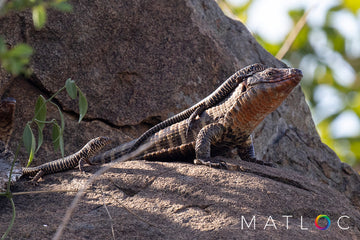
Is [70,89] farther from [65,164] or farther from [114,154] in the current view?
[114,154]

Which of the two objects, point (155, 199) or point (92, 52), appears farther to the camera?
point (92, 52)

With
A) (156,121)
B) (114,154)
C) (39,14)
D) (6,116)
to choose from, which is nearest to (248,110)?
(114,154)

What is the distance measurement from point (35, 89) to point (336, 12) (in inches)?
473

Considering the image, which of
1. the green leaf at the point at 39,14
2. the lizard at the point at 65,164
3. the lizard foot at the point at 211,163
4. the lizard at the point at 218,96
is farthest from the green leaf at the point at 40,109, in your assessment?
the green leaf at the point at 39,14

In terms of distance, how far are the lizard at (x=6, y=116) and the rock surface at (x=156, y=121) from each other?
396 mm

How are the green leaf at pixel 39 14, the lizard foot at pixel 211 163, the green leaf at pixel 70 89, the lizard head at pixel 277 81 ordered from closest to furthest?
the green leaf at pixel 39 14 < the green leaf at pixel 70 89 < the lizard foot at pixel 211 163 < the lizard head at pixel 277 81

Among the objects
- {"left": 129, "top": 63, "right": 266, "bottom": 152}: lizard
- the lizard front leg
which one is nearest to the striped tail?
{"left": 129, "top": 63, "right": 266, "bottom": 152}: lizard

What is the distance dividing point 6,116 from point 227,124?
2866 mm

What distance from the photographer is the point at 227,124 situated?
5.88 m

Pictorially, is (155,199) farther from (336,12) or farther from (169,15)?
(336,12)

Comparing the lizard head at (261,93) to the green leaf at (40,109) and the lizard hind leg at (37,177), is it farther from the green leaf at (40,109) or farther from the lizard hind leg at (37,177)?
the lizard hind leg at (37,177)

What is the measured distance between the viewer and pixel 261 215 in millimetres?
4633

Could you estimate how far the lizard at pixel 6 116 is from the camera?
6.53m

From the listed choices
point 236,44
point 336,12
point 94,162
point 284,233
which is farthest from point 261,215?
point 336,12
